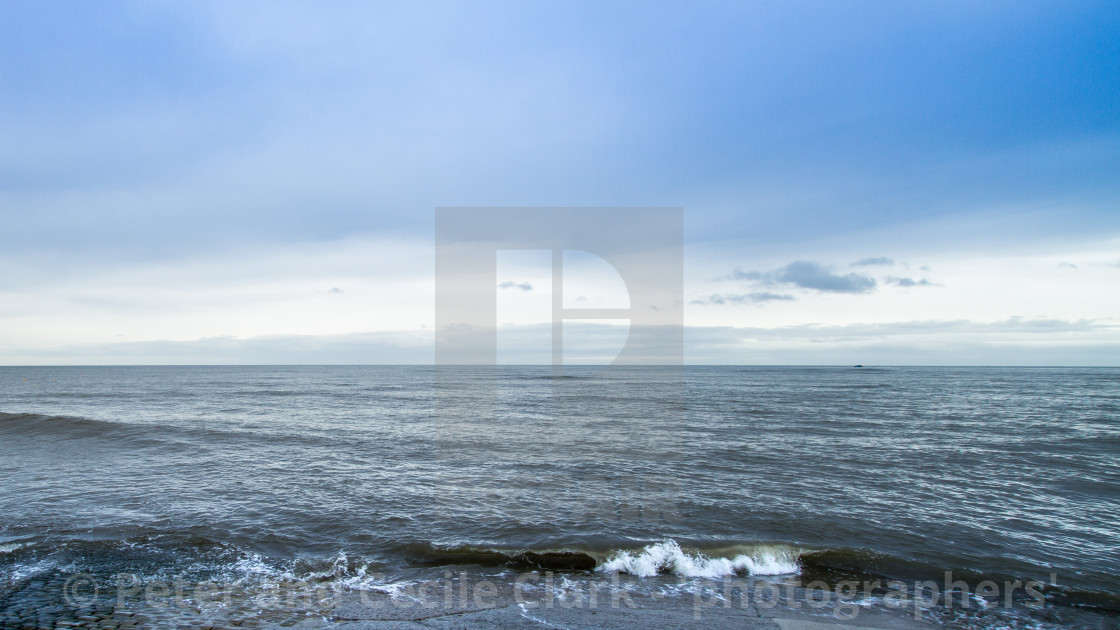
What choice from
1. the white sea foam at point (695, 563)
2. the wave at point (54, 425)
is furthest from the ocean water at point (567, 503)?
the wave at point (54, 425)

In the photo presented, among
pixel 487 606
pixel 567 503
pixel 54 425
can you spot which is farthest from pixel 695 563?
pixel 54 425

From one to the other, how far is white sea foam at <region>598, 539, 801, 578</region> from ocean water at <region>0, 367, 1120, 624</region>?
0.16 feet

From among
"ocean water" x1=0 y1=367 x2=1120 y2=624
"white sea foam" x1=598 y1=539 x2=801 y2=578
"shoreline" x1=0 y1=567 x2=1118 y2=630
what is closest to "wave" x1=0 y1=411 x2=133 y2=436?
"ocean water" x1=0 y1=367 x2=1120 y2=624

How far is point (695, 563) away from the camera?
12.2 metres

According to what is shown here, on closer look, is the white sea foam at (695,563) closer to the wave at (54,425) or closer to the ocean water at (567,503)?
the ocean water at (567,503)

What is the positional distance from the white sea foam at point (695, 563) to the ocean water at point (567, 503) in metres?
0.05

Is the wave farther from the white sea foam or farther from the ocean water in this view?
the white sea foam

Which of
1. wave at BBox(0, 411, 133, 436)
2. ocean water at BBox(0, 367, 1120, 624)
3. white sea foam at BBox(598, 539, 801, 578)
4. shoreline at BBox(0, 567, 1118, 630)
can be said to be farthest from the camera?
wave at BBox(0, 411, 133, 436)

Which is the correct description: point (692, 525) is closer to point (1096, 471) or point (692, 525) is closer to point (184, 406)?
point (1096, 471)

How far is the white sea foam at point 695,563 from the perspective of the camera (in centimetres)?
1193

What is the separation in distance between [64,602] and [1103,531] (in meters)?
24.2

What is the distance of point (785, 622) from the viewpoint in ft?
30.3

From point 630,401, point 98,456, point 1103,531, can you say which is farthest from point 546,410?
point 1103,531

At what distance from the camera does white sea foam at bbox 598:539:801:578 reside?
39.1ft
